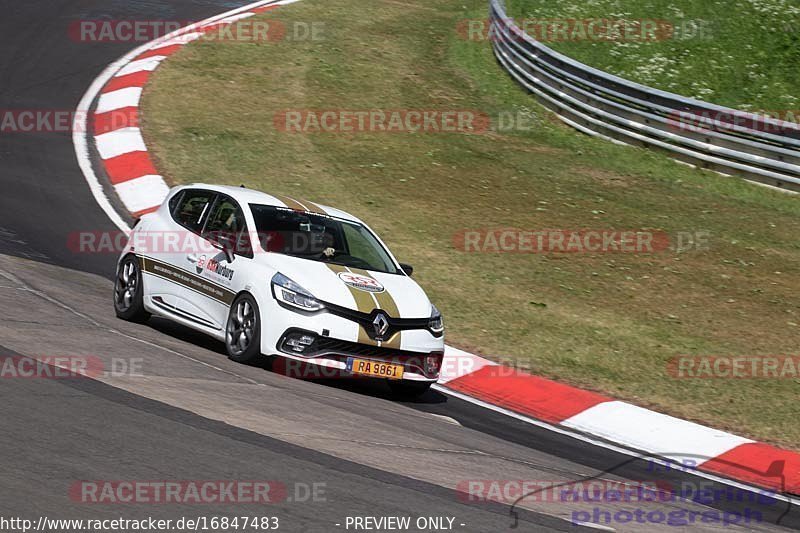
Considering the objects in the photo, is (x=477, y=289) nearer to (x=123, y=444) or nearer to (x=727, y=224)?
(x=727, y=224)

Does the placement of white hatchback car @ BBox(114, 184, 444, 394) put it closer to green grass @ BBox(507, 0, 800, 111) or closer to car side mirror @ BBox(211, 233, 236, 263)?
car side mirror @ BBox(211, 233, 236, 263)

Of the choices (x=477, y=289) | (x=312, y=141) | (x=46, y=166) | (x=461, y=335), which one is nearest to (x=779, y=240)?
(x=477, y=289)

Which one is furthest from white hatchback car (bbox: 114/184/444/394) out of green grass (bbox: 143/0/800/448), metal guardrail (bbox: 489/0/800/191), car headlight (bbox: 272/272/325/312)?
metal guardrail (bbox: 489/0/800/191)

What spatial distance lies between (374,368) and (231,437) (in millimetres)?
2758

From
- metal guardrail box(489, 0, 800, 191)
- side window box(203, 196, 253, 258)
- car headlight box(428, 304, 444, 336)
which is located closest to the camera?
car headlight box(428, 304, 444, 336)

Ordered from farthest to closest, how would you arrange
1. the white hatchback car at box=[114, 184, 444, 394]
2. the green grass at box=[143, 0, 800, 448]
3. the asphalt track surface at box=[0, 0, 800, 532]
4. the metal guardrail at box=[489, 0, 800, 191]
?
the metal guardrail at box=[489, 0, 800, 191]
the green grass at box=[143, 0, 800, 448]
the white hatchback car at box=[114, 184, 444, 394]
the asphalt track surface at box=[0, 0, 800, 532]

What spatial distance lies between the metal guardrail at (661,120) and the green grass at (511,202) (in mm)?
326

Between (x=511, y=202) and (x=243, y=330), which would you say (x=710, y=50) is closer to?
(x=511, y=202)

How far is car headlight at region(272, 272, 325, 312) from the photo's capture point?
937 cm

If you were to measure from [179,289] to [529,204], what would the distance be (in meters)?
7.08

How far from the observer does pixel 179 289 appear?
1045 centimetres

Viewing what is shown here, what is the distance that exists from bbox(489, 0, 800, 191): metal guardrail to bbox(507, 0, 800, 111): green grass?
1.42 metres

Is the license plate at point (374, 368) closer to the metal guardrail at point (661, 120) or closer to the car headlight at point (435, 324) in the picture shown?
the car headlight at point (435, 324)

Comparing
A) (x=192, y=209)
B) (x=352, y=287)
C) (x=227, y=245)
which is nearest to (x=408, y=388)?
(x=352, y=287)
